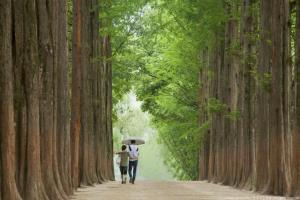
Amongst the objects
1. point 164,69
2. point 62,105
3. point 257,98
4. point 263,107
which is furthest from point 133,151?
point 164,69

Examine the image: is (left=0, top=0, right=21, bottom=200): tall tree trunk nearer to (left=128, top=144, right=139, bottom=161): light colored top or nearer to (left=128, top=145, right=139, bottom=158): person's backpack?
(left=128, top=144, right=139, bottom=161): light colored top

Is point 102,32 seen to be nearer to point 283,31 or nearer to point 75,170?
point 75,170

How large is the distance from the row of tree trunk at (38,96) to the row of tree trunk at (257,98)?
5.75 m

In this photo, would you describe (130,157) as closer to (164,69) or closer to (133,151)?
(133,151)

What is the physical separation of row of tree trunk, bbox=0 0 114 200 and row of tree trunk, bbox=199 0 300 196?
575 cm

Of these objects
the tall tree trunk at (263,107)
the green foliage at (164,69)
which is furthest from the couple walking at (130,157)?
the tall tree trunk at (263,107)

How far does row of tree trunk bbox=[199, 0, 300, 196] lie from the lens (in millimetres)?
21828

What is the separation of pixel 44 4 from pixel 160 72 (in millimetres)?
34099

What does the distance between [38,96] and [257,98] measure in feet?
40.3

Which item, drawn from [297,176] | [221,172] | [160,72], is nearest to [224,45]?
[221,172]

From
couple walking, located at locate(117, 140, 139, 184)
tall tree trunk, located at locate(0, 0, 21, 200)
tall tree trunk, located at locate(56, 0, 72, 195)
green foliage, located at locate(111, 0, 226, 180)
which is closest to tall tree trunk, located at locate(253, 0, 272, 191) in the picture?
tall tree trunk, located at locate(56, 0, 72, 195)

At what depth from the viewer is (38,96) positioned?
14.8 m

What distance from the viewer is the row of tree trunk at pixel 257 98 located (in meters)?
21.8

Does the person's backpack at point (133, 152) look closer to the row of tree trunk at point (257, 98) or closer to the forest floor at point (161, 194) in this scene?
the row of tree trunk at point (257, 98)
